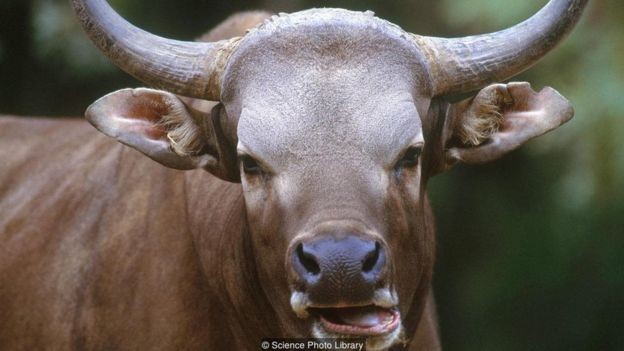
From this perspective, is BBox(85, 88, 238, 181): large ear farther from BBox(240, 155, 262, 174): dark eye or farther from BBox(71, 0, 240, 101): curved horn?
BBox(240, 155, 262, 174): dark eye

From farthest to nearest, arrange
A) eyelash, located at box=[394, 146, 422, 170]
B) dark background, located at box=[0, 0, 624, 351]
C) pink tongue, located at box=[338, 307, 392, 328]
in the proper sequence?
1. dark background, located at box=[0, 0, 624, 351]
2. eyelash, located at box=[394, 146, 422, 170]
3. pink tongue, located at box=[338, 307, 392, 328]

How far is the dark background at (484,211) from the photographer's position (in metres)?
13.1

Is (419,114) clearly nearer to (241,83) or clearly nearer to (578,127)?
(241,83)

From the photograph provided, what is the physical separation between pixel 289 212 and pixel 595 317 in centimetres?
754

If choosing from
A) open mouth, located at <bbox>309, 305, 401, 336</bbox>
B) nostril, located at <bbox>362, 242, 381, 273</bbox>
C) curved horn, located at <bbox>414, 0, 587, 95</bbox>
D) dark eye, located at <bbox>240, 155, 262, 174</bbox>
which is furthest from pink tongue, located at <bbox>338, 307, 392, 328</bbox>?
curved horn, located at <bbox>414, 0, 587, 95</bbox>

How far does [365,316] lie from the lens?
6652 millimetres

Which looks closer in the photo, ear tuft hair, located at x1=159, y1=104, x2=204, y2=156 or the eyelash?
the eyelash

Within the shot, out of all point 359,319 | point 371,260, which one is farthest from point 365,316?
point 371,260

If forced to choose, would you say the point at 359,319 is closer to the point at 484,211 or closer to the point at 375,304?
the point at 375,304

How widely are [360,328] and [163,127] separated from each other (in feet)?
5.88

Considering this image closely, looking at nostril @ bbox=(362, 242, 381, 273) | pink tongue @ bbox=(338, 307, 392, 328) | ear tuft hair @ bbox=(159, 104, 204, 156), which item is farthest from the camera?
ear tuft hair @ bbox=(159, 104, 204, 156)

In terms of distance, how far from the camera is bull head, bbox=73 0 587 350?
6.59 metres

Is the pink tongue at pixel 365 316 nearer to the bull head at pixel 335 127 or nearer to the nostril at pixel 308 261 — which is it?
the bull head at pixel 335 127

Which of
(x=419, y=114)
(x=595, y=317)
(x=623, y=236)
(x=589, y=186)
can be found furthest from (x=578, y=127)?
(x=419, y=114)
